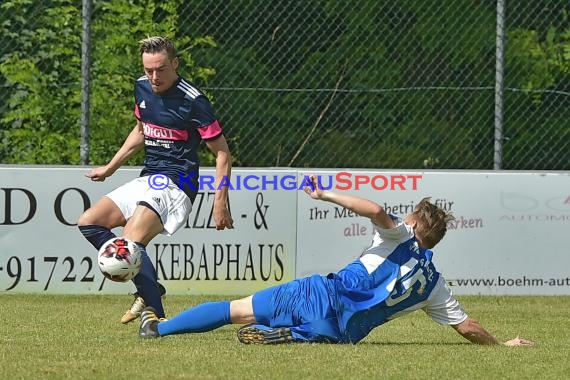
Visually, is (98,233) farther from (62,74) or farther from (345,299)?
(62,74)

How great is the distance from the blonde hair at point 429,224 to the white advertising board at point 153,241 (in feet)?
13.1

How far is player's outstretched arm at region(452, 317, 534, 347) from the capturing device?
7598 millimetres

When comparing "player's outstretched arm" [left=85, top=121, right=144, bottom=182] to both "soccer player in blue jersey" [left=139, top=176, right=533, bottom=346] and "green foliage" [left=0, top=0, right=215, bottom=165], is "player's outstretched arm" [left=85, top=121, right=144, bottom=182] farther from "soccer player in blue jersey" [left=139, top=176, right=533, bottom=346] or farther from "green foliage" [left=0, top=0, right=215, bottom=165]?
"green foliage" [left=0, top=0, right=215, bottom=165]

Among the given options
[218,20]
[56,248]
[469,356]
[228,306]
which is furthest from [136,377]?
[218,20]

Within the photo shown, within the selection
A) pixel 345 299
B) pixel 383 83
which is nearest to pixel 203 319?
pixel 345 299

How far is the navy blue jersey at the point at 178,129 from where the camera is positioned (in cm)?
843

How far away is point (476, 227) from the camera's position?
1148cm

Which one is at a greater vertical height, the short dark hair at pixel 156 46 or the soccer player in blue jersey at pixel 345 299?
the short dark hair at pixel 156 46

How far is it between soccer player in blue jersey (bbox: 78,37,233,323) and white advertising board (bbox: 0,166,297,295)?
7.99ft

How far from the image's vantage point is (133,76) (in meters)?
11.5

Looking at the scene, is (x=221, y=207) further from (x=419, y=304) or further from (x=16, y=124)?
(x=16, y=124)

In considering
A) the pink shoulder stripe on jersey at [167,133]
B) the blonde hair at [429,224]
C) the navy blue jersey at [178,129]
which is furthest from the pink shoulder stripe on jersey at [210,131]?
the blonde hair at [429,224]

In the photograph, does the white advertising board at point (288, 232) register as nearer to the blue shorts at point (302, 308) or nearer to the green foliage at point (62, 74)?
the green foliage at point (62, 74)
